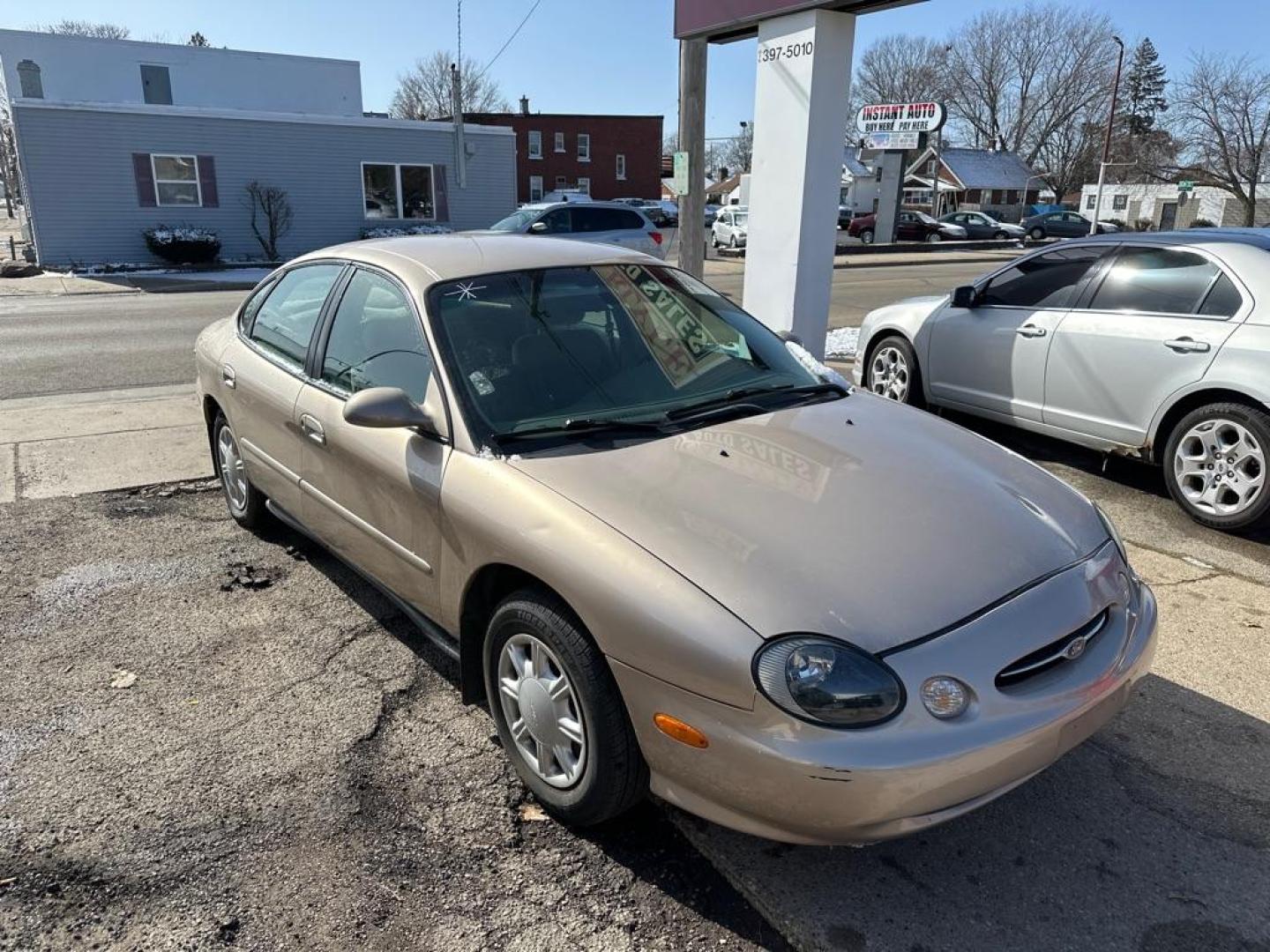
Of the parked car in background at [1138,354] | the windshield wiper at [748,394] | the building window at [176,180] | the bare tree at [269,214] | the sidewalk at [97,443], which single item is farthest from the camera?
the bare tree at [269,214]

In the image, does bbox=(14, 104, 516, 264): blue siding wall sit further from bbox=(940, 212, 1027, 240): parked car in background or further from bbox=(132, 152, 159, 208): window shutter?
bbox=(940, 212, 1027, 240): parked car in background

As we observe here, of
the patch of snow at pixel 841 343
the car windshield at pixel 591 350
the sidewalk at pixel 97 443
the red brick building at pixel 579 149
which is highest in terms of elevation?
the red brick building at pixel 579 149

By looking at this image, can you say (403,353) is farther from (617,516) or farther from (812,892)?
(812,892)

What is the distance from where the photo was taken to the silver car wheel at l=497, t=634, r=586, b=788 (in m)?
2.53

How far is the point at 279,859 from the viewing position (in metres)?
2.54

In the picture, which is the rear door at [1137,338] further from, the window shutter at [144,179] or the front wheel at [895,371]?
the window shutter at [144,179]

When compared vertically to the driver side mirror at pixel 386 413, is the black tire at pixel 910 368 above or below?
below

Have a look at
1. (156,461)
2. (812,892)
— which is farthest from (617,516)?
(156,461)

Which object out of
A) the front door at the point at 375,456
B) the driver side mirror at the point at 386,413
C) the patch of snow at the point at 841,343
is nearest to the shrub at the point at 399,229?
the patch of snow at the point at 841,343

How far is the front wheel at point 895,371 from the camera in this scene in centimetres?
696

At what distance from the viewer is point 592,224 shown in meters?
17.4

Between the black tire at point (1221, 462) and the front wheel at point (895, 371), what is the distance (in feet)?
6.73

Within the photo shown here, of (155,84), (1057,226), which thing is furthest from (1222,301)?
(1057,226)

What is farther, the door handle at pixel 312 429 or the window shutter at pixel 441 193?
the window shutter at pixel 441 193
